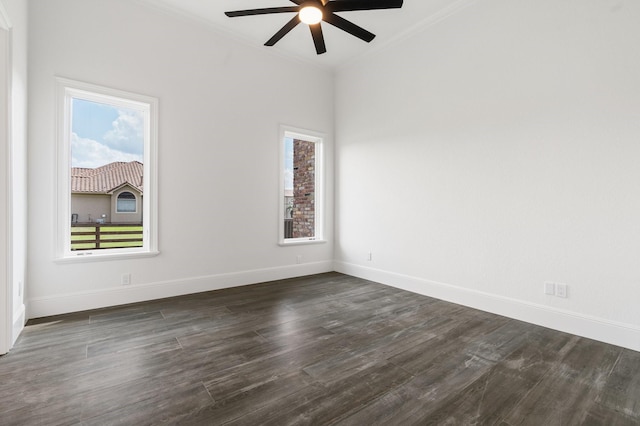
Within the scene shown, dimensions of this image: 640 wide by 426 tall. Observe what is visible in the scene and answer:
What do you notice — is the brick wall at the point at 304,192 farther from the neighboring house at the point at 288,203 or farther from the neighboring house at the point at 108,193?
the neighboring house at the point at 108,193

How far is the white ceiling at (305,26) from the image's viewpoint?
365 centimetres

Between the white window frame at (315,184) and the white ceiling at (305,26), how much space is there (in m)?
1.18

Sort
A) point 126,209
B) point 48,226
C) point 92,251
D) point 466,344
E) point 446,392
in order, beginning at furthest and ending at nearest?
point 126,209 → point 92,251 → point 48,226 → point 466,344 → point 446,392

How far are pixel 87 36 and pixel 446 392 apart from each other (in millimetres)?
4574

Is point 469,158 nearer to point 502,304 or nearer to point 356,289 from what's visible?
point 502,304

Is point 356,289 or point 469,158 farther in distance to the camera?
point 356,289

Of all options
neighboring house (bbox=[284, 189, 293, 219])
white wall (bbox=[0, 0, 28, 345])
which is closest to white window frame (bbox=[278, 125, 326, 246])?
neighboring house (bbox=[284, 189, 293, 219])

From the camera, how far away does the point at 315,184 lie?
539cm

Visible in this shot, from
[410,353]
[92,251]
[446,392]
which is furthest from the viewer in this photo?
[92,251]

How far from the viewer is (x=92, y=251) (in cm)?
344

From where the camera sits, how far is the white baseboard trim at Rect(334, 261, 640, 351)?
259 cm

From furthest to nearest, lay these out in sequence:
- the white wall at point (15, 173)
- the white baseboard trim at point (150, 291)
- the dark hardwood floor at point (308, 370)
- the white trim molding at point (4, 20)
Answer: the white baseboard trim at point (150, 291) < the white wall at point (15, 173) < the white trim molding at point (4, 20) < the dark hardwood floor at point (308, 370)

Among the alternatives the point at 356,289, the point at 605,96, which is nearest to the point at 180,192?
the point at 356,289

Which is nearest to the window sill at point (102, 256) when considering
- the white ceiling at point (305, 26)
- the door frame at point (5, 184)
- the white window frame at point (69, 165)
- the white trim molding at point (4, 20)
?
the white window frame at point (69, 165)
